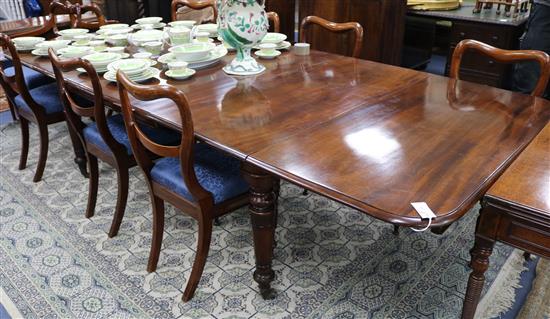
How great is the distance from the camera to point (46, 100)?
2500mm

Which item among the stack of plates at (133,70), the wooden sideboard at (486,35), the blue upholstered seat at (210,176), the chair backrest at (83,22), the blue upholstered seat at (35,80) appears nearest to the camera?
the blue upholstered seat at (210,176)

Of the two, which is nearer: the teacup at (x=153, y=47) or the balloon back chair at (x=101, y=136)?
the balloon back chair at (x=101, y=136)

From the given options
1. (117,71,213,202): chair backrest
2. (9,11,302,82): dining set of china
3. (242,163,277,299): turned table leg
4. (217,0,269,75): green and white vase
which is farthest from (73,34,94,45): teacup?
(242,163,277,299): turned table leg

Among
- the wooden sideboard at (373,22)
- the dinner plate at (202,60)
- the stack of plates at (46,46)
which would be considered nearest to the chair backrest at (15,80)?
the stack of plates at (46,46)

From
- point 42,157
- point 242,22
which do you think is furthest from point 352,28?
point 42,157

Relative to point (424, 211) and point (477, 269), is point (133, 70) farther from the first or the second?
point (477, 269)

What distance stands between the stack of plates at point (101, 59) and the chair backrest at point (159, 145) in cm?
53

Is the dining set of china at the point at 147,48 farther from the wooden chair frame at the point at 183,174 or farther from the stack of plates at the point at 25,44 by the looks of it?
the wooden chair frame at the point at 183,174

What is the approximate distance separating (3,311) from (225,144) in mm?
1144

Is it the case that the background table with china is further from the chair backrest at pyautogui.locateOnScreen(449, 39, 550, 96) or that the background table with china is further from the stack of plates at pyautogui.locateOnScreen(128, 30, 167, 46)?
the stack of plates at pyautogui.locateOnScreen(128, 30, 167, 46)

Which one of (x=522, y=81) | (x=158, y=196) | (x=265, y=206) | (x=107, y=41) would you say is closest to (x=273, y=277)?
(x=265, y=206)

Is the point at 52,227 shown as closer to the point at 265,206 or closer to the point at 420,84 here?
the point at 265,206

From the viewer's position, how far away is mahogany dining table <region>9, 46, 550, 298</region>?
1.10 m

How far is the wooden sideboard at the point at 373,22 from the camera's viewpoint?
10.9 feet
